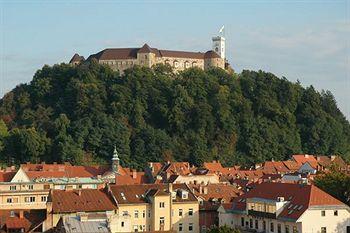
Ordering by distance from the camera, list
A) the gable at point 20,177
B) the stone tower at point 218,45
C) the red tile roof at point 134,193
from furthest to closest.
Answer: the stone tower at point 218,45 < the gable at point 20,177 < the red tile roof at point 134,193

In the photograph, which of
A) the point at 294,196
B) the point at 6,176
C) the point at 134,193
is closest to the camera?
the point at 294,196

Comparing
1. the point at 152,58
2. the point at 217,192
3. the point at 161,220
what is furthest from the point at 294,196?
the point at 152,58

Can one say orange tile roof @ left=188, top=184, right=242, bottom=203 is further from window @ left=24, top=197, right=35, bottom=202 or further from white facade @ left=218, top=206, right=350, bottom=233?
window @ left=24, top=197, right=35, bottom=202

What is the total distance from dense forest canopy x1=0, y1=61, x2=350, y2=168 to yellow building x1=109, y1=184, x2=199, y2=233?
54.8m

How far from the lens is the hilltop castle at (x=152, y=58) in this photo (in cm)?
15088

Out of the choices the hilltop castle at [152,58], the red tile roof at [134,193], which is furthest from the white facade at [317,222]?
the hilltop castle at [152,58]

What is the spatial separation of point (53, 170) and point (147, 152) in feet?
113

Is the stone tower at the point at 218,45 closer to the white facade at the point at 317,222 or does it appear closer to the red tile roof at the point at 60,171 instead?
the red tile roof at the point at 60,171

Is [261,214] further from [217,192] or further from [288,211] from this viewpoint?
[217,192]

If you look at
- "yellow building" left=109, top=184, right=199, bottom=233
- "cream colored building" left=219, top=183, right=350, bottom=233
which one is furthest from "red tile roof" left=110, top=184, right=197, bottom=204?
"cream colored building" left=219, top=183, right=350, bottom=233

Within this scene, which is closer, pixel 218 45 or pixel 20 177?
pixel 20 177

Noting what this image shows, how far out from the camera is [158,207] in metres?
55.4

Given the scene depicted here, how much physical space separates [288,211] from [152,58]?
341 ft

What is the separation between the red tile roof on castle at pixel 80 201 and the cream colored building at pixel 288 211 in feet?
30.4
